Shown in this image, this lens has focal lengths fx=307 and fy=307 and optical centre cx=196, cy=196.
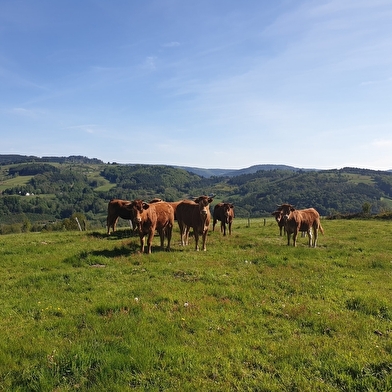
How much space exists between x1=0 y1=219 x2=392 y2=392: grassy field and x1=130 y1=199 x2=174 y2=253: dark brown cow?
152 centimetres

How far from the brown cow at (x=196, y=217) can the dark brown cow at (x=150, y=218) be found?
3.75 ft

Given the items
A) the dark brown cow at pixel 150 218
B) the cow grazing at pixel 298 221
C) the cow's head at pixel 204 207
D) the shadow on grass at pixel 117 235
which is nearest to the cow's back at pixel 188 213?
the cow's head at pixel 204 207

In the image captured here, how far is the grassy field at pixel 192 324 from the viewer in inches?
212

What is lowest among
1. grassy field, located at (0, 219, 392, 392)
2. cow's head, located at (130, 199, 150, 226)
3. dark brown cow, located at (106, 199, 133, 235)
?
grassy field, located at (0, 219, 392, 392)

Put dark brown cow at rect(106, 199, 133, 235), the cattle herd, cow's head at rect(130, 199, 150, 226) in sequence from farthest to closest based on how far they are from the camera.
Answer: dark brown cow at rect(106, 199, 133, 235), the cattle herd, cow's head at rect(130, 199, 150, 226)

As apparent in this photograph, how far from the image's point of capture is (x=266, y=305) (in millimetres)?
8750

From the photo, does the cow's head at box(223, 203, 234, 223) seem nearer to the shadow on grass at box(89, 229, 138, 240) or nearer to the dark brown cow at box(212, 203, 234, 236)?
the dark brown cow at box(212, 203, 234, 236)

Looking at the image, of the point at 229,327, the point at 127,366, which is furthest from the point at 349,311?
the point at 127,366

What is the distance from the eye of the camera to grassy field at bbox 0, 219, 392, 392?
538cm

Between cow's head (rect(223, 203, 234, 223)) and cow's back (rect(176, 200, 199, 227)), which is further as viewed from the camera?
cow's head (rect(223, 203, 234, 223))

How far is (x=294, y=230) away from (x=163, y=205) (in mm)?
8441

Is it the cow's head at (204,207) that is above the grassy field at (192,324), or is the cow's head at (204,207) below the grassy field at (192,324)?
above

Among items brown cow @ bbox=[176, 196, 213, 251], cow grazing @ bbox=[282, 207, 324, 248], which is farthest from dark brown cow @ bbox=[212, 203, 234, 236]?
brown cow @ bbox=[176, 196, 213, 251]

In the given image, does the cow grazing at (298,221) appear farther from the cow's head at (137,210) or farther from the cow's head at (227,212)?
the cow's head at (137,210)
